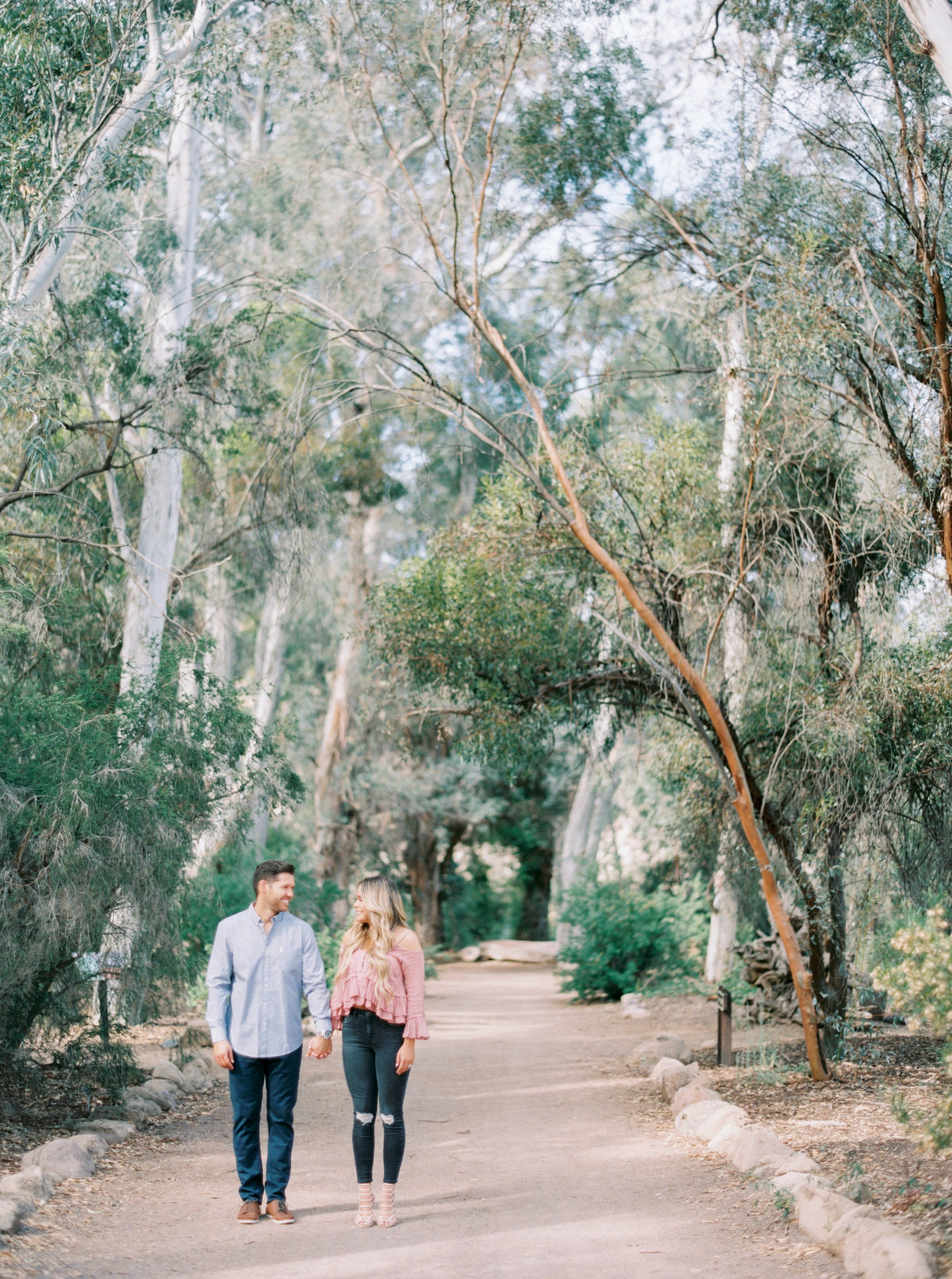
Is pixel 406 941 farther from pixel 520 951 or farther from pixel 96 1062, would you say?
pixel 520 951

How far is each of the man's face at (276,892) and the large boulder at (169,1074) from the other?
14.3ft

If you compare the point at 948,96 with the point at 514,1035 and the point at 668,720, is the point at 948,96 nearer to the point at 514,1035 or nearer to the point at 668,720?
the point at 668,720

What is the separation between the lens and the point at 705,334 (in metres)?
9.10

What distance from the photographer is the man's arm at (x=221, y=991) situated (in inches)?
199

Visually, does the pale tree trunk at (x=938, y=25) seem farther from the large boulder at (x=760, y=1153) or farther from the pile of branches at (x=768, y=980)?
the pile of branches at (x=768, y=980)

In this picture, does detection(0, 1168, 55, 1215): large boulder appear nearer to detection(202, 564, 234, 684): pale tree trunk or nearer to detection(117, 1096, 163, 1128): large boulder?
detection(117, 1096, 163, 1128): large boulder

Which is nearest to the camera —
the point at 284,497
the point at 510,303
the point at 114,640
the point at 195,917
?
the point at 195,917

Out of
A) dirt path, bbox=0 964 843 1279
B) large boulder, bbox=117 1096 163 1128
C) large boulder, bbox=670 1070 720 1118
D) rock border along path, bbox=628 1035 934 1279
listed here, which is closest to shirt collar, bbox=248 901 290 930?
dirt path, bbox=0 964 843 1279

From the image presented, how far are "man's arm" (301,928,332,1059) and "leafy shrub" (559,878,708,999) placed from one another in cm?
1175

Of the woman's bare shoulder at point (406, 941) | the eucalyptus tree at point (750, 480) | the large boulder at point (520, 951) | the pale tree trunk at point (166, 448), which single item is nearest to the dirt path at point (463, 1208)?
the woman's bare shoulder at point (406, 941)

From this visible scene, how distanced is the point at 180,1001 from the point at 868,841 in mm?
5329

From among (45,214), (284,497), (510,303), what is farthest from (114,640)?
(510,303)

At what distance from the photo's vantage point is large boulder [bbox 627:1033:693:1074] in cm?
1029

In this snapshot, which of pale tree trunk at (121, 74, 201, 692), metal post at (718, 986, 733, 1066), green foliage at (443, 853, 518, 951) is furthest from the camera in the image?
green foliage at (443, 853, 518, 951)
